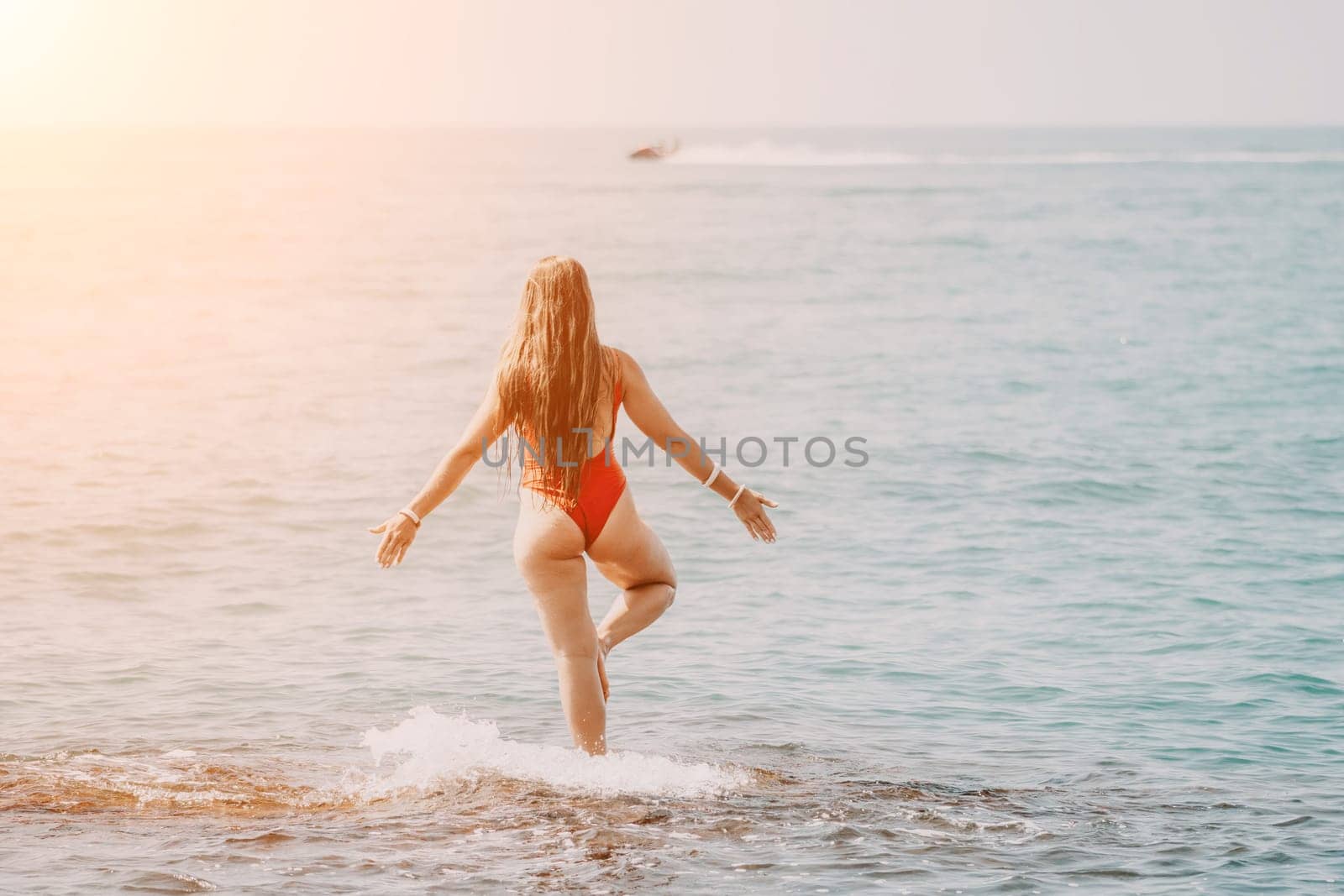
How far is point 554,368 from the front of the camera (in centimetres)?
655

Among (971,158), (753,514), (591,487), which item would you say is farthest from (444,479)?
(971,158)

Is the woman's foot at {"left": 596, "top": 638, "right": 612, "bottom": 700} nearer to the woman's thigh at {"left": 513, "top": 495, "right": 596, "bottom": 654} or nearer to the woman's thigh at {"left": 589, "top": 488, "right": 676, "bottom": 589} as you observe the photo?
the woman's thigh at {"left": 513, "top": 495, "right": 596, "bottom": 654}

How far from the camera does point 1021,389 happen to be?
2386 centimetres

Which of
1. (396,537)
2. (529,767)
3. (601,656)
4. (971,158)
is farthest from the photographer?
(971,158)

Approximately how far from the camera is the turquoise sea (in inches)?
257

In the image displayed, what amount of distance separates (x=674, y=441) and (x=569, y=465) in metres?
0.51

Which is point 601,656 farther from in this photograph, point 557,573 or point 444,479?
point 444,479

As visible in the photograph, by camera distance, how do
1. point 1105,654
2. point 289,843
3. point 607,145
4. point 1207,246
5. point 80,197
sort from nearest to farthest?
point 289,843
point 1105,654
point 1207,246
point 80,197
point 607,145

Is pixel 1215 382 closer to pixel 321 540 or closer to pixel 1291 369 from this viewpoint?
pixel 1291 369

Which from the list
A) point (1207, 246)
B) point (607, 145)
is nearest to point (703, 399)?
point (1207, 246)

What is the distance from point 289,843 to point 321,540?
8024mm

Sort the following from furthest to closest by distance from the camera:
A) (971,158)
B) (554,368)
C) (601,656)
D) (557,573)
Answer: (971,158) → (601,656) → (557,573) → (554,368)

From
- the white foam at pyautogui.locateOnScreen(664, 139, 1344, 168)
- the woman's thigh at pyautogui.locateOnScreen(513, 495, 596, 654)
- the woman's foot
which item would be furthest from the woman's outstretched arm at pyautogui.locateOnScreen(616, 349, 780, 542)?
the white foam at pyautogui.locateOnScreen(664, 139, 1344, 168)

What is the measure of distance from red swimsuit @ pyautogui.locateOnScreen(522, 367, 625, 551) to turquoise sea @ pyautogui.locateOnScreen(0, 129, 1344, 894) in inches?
52.0
